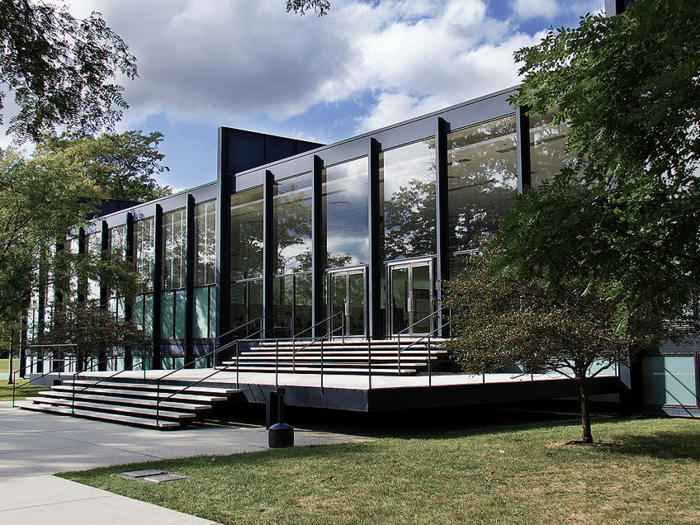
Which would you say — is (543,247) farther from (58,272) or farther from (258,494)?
(58,272)

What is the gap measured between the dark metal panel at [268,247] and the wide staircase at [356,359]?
142 inches

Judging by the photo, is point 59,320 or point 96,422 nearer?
point 96,422

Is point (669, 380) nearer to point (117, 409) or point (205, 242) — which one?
point (117, 409)

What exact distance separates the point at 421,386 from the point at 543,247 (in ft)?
26.2

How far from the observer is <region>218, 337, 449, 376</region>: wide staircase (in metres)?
17.8

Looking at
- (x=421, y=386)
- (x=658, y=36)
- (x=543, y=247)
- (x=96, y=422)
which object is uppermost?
(x=658, y=36)

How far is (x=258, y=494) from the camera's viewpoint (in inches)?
308

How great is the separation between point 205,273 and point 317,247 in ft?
25.4

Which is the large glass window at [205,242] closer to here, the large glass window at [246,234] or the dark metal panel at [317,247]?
the large glass window at [246,234]

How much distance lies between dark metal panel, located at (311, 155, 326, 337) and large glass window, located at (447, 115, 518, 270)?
19.0ft

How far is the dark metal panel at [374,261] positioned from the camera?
21953 millimetres

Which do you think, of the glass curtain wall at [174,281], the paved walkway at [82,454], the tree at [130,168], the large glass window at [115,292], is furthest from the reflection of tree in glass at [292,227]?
the tree at [130,168]

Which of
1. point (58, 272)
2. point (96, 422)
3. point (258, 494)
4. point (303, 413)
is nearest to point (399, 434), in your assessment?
point (303, 413)

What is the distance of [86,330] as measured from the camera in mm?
30438
